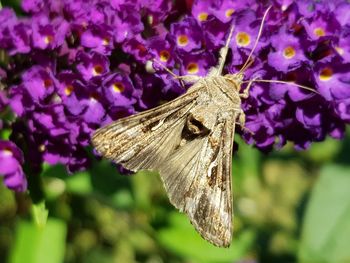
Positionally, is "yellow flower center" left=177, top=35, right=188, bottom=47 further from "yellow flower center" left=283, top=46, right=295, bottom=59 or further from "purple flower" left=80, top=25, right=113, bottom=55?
"yellow flower center" left=283, top=46, right=295, bottom=59

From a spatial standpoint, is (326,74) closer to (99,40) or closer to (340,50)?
(340,50)

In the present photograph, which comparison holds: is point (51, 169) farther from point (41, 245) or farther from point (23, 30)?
point (23, 30)

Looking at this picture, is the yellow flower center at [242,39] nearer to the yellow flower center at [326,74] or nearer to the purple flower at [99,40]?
the yellow flower center at [326,74]

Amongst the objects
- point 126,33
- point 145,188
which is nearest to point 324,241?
point 145,188

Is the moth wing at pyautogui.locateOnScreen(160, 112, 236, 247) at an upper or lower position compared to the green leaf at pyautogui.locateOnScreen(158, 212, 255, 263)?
upper

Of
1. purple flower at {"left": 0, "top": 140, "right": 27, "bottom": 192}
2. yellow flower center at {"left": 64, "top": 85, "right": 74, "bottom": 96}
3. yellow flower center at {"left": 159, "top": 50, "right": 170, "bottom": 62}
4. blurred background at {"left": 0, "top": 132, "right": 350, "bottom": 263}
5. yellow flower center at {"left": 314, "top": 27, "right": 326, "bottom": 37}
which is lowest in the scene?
blurred background at {"left": 0, "top": 132, "right": 350, "bottom": 263}

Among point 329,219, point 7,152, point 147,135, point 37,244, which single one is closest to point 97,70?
point 147,135

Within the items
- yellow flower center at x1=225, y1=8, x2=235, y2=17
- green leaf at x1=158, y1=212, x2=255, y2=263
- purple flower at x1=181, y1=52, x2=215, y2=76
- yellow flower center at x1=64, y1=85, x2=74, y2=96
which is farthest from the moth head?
green leaf at x1=158, y1=212, x2=255, y2=263

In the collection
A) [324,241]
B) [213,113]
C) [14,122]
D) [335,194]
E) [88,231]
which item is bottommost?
[88,231]
